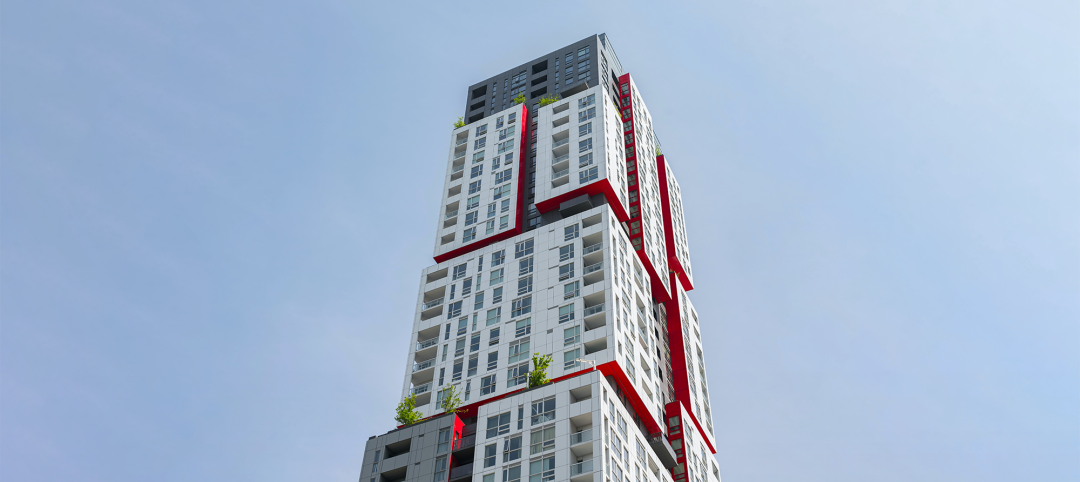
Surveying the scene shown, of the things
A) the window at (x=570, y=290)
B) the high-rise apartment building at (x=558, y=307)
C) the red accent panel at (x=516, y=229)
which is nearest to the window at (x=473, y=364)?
the high-rise apartment building at (x=558, y=307)

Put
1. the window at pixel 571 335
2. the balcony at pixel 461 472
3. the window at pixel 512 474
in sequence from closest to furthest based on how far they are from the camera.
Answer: the window at pixel 512 474 < the balcony at pixel 461 472 < the window at pixel 571 335

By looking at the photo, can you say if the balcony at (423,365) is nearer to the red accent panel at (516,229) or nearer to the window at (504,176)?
the red accent panel at (516,229)

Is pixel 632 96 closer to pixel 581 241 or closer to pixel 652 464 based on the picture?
pixel 581 241

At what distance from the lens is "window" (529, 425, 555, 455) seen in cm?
7900

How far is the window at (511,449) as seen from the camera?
7962cm

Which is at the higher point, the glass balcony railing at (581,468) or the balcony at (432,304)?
the balcony at (432,304)

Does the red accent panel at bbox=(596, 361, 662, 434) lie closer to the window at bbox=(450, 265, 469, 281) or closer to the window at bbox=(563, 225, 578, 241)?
the window at bbox=(563, 225, 578, 241)

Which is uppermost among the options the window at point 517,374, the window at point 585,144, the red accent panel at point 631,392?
the window at point 585,144

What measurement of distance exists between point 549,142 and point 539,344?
32815mm

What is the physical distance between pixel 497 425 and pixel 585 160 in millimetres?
38121

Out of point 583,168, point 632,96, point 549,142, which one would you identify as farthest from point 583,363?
point 632,96

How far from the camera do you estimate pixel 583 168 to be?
10888 centimetres

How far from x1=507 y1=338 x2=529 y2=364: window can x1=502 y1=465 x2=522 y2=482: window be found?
14055 mm

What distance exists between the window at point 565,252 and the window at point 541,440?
22.8 meters
